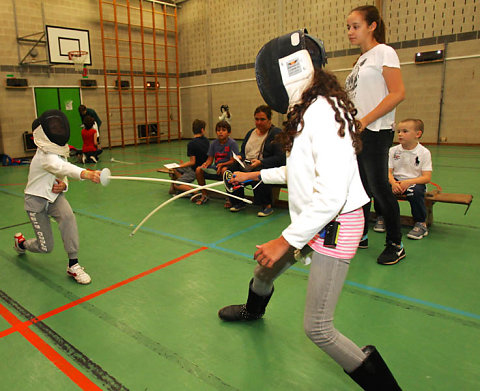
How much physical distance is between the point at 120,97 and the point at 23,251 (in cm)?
1133

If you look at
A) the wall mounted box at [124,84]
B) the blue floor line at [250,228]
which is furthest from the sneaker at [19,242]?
the wall mounted box at [124,84]

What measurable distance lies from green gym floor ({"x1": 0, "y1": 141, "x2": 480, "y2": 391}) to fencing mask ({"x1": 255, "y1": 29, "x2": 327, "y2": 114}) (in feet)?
4.52

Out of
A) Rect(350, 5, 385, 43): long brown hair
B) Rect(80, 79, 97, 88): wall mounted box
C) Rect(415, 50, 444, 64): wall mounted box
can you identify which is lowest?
Rect(350, 5, 385, 43): long brown hair

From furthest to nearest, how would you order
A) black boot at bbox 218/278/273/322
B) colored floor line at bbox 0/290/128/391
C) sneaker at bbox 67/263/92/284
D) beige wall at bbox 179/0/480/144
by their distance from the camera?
beige wall at bbox 179/0/480/144 < sneaker at bbox 67/263/92/284 < black boot at bbox 218/278/273/322 < colored floor line at bbox 0/290/128/391

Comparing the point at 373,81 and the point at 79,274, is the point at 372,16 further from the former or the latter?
the point at 79,274

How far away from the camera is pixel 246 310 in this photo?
7.48 ft

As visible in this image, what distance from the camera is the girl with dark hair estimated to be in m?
1.29

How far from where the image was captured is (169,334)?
219cm

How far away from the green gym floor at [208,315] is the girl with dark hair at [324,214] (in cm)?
46

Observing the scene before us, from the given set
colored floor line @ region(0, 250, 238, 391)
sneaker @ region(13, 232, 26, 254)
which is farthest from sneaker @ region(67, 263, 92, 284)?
sneaker @ region(13, 232, 26, 254)

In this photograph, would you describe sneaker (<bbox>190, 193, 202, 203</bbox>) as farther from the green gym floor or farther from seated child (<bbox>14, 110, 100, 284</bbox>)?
seated child (<bbox>14, 110, 100, 284</bbox>)

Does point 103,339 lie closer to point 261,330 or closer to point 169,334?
point 169,334

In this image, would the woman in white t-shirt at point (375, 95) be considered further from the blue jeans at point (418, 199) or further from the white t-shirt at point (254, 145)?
the white t-shirt at point (254, 145)

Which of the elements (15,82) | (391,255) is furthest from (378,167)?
(15,82)
